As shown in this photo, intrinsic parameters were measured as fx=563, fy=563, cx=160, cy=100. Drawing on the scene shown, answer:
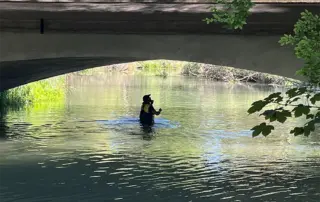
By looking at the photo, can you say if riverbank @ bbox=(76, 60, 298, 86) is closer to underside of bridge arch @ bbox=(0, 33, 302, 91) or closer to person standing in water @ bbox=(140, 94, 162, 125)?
person standing in water @ bbox=(140, 94, 162, 125)

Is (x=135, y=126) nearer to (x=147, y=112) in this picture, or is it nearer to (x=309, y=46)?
(x=147, y=112)

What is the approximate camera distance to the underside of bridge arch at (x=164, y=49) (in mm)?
8586

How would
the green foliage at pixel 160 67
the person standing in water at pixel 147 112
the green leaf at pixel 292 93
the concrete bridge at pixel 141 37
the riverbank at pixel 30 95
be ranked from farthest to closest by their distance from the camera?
the green foliage at pixel 160 67, the riverbank at pixel 30 95, the person standing in water at pixel 147 112, the concrete bridge at pixel 141 37, the green leaf at pixel 292 93

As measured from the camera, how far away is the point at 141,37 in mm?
9000

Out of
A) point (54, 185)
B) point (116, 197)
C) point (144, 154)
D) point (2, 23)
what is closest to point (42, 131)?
point (144, 154)

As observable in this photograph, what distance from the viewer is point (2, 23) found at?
8977mm

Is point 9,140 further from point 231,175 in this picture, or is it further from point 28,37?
point 231,175

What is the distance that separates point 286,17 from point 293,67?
3.84 feet

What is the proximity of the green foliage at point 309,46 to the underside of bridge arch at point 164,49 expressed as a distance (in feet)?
15.9

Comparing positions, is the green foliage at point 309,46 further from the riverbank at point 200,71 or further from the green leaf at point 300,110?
the riverbank at point 200,71

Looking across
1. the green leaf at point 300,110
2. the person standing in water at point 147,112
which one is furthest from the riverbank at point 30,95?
the green leaf at point 300,110

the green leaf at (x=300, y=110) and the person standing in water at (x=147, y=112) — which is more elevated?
the green leaf at (x=300, y=110)

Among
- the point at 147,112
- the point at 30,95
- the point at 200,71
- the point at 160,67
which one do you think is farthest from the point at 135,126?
the point at 160,67

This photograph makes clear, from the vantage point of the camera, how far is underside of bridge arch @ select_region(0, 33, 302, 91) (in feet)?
28.2
